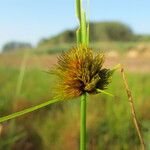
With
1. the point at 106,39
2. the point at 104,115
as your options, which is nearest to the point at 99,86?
the point at 104,115

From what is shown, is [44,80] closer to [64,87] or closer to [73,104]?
[73,104]

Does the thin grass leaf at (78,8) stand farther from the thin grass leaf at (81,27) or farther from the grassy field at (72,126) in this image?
the grassy field at (72,126)

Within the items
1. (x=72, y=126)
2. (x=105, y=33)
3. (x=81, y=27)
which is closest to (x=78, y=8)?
(x=81, y=27)

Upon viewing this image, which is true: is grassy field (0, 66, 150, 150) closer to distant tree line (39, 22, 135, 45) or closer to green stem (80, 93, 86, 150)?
green stem (80, 93, 86, 150)

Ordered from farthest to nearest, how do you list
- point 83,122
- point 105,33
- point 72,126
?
point 105,33 < point 72,126 < point 83,122

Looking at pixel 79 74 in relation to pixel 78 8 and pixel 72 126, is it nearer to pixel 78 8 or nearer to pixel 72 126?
pixel 78 8

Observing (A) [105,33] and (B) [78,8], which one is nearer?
(B) [78,8]

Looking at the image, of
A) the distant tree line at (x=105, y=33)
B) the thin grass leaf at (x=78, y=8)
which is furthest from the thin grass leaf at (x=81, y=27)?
the distant tree line at (x=105, y=33)

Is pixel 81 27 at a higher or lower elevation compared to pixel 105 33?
lower
